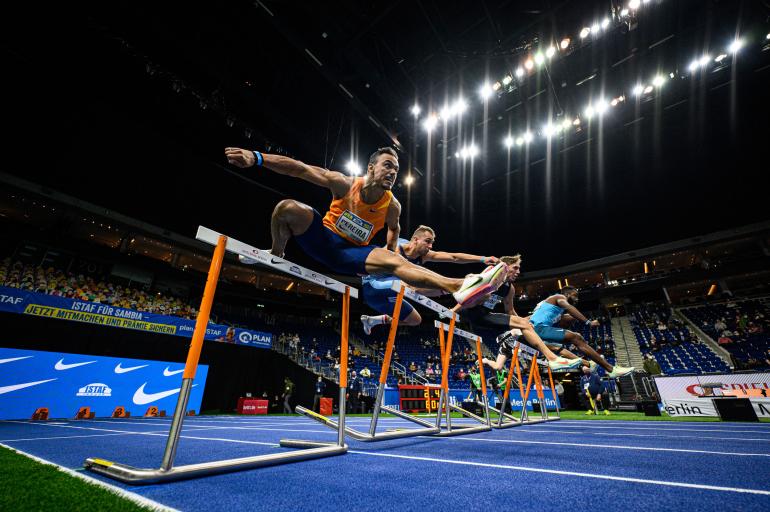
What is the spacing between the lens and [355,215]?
11.2 feet

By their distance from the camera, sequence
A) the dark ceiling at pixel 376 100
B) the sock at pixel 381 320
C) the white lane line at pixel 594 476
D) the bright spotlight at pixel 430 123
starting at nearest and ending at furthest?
the white lane line at pixel 594 476
the sock at pixel 381 320
the dark ceiling at pixel 376 100
the bright spotlight at pixel 430 123

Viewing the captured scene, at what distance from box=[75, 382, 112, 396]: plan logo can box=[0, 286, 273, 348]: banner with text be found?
7.22 ft

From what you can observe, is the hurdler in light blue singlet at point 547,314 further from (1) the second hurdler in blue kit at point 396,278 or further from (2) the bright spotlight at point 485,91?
(2) the bright spotlight at point 485,91

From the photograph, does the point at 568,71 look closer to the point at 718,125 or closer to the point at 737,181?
the point at 718,125

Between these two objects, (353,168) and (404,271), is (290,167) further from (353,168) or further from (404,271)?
(353,168)

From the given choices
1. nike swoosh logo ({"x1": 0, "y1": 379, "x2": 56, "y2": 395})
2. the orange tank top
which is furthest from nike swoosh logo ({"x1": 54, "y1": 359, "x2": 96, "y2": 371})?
the orange tank top

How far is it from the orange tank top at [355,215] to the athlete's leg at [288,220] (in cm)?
37

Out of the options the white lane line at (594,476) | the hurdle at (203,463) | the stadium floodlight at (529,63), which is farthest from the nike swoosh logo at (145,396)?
the stadium floodlight at (529,63)

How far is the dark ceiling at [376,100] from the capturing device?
28.9 ft

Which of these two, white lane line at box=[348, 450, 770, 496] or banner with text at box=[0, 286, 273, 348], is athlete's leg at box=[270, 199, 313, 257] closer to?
white lane line at box=[348, 450, 770, 496]

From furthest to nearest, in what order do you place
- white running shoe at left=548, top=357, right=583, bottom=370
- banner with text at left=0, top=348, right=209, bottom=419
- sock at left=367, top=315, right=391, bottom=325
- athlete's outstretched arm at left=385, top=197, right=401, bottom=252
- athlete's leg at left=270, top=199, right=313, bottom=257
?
banner with text at left=0, top=348, right=209, bottom=419
white running shoe at left=548, top=357, right=583, bottom=370
sock at left=367, top=315, right=391, bottom=325
athlete's outstretched arm at left=385, top=197, right=401, bottom=252
athlete's leg at left=270, top=199, right=313, bottom=257

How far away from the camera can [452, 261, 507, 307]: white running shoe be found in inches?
136

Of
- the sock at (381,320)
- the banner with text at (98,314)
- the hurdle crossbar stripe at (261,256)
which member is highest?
the banner with text at (98,314)

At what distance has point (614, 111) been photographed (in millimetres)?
12320
